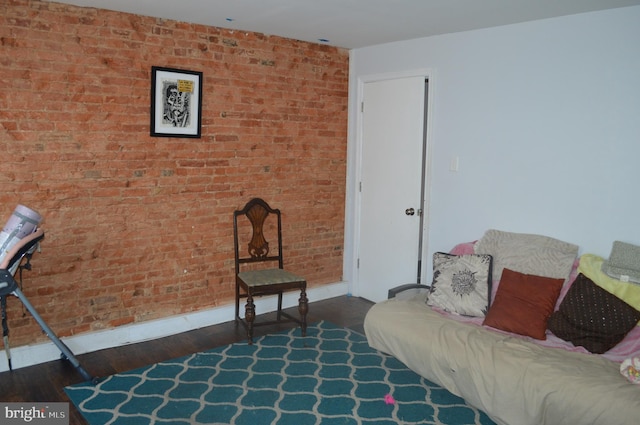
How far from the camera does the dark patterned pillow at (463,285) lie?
11.8 ft

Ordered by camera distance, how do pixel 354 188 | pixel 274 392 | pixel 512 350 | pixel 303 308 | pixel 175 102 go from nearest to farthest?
pixel 512 350 < pixel 274 392 < pixel 175 102 < pixel 303 308 < pixel 354 188

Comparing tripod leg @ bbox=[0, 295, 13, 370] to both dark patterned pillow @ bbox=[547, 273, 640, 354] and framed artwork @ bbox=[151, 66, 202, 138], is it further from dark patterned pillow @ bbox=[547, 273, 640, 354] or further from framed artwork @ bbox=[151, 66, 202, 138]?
dark patterned pillow @ bbox=[547, 273, 640, 354]

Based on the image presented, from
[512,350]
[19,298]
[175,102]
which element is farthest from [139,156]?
[512,350]

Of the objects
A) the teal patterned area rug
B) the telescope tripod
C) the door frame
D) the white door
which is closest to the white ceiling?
the white door

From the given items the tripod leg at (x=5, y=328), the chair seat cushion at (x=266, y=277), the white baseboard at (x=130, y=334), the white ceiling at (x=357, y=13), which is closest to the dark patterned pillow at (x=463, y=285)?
the chair seat cushion at (x=266, y=277)

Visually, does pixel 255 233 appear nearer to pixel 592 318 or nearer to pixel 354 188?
pixel 354 188

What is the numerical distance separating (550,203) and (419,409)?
1690 mm

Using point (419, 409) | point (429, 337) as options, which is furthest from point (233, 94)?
point (419, 409)

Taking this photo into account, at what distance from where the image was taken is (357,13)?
141 inches

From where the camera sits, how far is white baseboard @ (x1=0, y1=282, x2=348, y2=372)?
3.51 m

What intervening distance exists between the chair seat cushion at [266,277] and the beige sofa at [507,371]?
807 millimetres

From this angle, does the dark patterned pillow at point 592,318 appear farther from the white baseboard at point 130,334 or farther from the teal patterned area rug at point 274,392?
the white baseboard at point 130,334

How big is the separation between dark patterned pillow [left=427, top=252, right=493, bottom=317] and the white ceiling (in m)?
1.68

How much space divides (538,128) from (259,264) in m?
2.58
